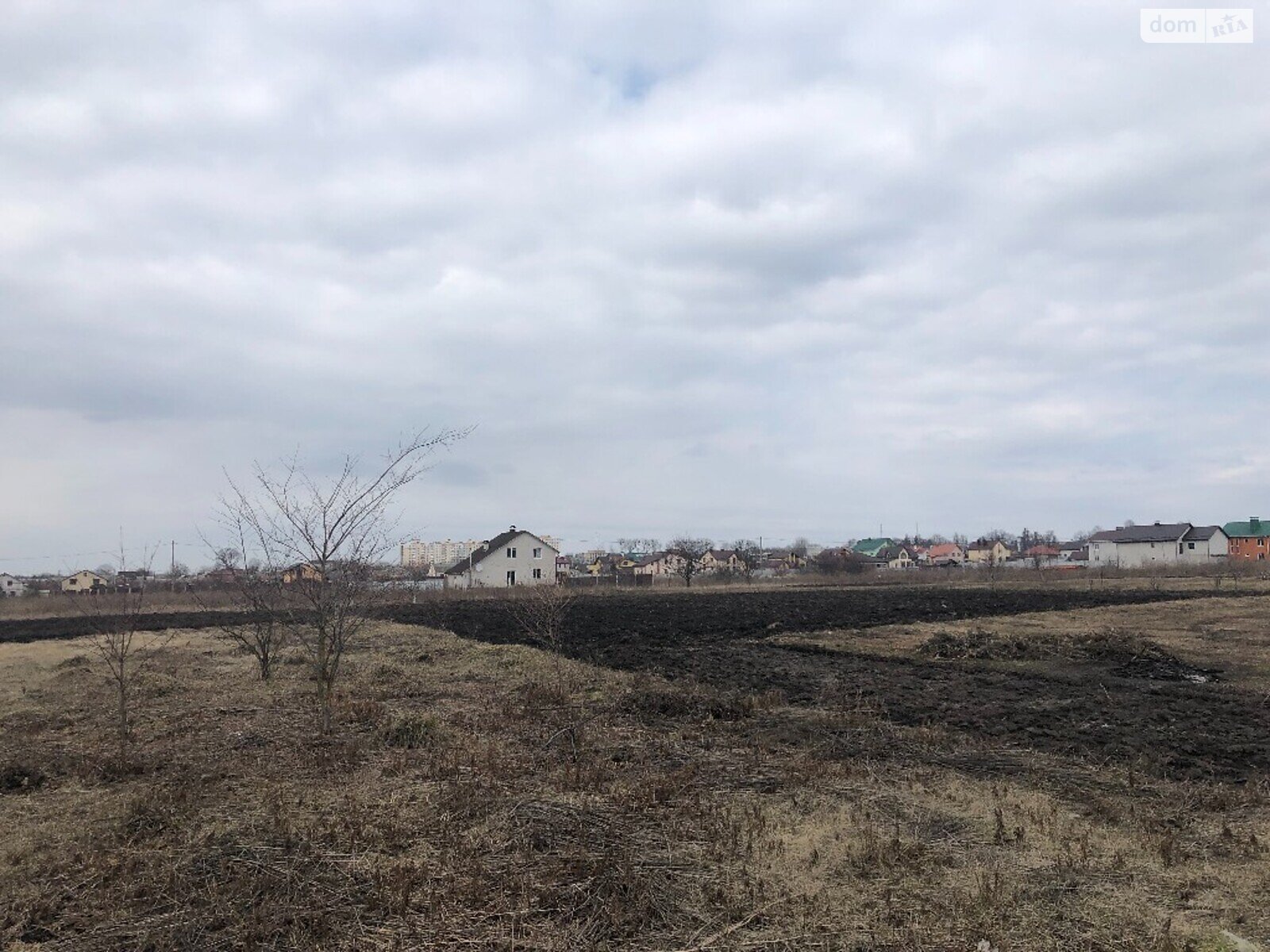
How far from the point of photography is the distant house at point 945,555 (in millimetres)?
117750

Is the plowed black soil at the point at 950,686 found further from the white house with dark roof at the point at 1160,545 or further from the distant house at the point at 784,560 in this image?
the distant house at the point at 784,560

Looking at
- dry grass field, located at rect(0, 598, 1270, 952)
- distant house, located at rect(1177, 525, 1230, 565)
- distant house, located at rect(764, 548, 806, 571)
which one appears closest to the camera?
dry grass field, located at rect(0, 598, 1270, 952)

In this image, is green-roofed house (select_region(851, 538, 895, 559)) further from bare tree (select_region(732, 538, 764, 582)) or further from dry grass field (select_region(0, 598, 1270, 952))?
dry grass field (select_region(0, 598, 1270, 952))

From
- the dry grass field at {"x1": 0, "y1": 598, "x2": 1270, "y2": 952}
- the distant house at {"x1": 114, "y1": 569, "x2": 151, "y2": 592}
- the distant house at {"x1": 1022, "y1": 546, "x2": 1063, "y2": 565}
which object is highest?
the distant house at {"x1": 114, "y1": 569, "x2": 151, "y2": 592}

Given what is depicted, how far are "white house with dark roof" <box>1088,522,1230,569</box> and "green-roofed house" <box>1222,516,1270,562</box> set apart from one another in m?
11.8

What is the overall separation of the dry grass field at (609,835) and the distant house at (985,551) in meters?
114

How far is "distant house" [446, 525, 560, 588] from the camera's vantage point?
68312mm

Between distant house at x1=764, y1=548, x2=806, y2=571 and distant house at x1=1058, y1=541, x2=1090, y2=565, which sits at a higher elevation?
distant house at x1=764, y1=548, x2=806, y2=571

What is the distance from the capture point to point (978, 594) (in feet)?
142

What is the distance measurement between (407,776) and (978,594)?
41.4 metres

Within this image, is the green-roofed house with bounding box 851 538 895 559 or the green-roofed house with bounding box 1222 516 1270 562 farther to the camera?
the green-roofed house with bounding box 851 538 895 559

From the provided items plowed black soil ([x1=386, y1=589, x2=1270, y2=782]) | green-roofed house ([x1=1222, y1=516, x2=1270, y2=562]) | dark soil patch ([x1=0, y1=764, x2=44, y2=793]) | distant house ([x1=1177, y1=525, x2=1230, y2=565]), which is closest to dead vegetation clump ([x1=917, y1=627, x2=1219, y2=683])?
plowed black soil ([x1=386, y1=589, x2=1270, y2=782])

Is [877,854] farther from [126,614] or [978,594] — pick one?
[978,594]

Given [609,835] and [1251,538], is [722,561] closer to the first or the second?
[1251,538]
